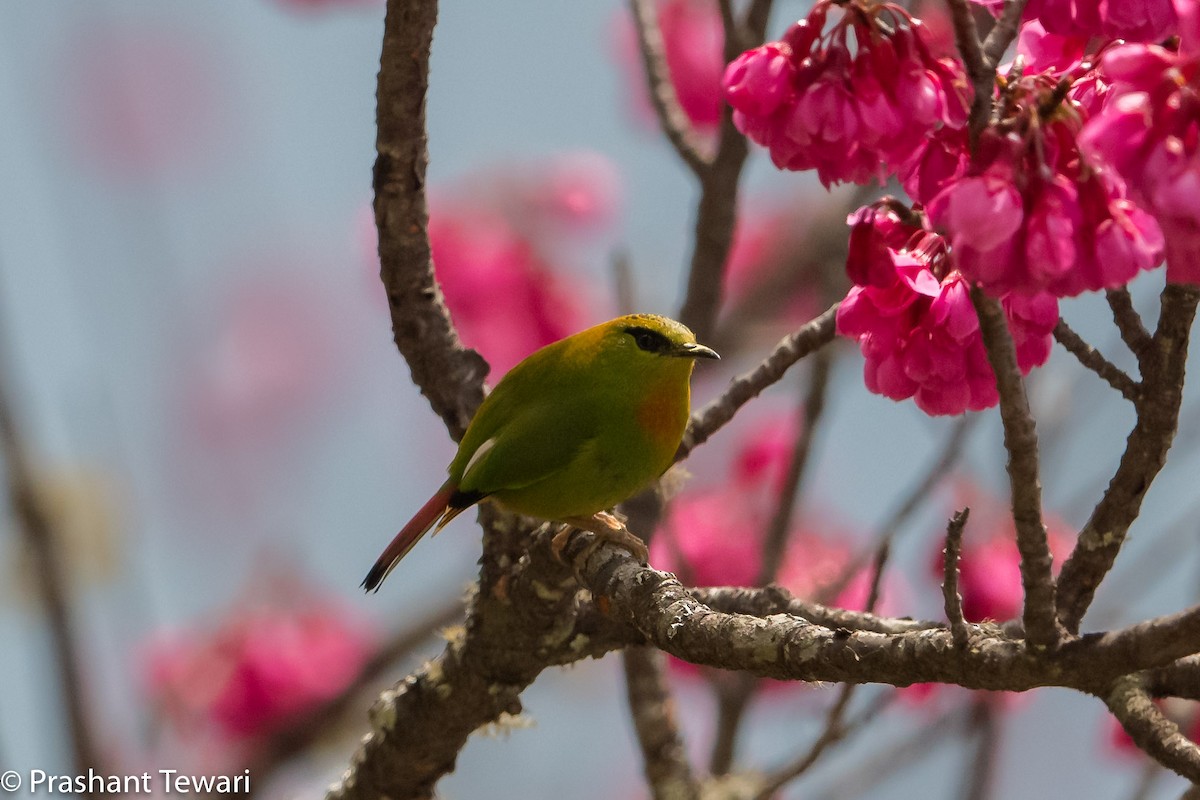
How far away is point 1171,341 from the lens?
5.09 feet

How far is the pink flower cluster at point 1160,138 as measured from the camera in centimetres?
121

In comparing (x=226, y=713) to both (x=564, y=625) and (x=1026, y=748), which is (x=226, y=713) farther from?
(x=1026, y=748)

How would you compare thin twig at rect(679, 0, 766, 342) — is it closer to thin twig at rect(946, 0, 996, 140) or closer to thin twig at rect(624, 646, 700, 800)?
thin twig at rect(624, 646, 700, 800)

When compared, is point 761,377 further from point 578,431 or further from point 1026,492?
point 1026,492

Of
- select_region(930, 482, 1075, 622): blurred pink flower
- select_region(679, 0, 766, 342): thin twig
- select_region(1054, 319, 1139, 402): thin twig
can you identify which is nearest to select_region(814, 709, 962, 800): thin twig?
select_region(930, 482, 1075, 622): blurred pink flower

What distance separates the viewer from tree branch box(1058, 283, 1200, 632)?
154cm

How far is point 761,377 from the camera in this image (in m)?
2.29

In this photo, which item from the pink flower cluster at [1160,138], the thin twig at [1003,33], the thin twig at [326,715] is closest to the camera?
the pink flower cluster at [1160,138]

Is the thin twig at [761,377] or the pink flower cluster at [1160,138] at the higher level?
the thin twig at [761,377]

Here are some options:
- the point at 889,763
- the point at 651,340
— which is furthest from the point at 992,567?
the point at 651,340

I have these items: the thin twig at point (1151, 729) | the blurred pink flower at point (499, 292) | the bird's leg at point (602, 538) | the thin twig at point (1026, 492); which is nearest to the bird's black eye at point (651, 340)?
the bird's leg at point (602, 538)

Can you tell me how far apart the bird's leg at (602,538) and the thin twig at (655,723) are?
0.89 meters

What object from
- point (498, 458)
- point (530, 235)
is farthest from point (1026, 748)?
point (498, 458)

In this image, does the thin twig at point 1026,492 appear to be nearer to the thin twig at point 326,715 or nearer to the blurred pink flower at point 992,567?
the blurred pink flower at point 992,567
